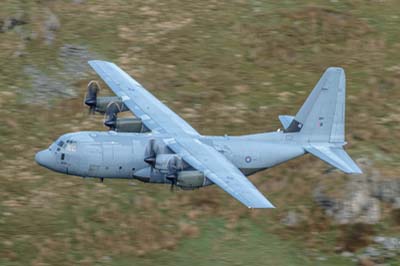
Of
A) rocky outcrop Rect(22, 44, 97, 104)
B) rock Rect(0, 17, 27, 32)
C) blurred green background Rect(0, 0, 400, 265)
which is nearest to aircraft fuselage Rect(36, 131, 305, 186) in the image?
blurred green background Rect(0, 0, 400, 265)

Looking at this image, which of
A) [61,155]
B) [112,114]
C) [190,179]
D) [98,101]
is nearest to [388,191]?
[190,179]

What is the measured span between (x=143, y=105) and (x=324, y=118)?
8.99m

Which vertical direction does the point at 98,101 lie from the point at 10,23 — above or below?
below

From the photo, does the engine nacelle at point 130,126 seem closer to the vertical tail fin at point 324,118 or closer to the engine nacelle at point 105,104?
the engine nacelle at point 105,104

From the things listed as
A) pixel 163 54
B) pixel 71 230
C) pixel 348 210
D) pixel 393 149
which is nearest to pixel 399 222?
pixel 348 210

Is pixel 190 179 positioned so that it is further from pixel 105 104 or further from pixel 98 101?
pixel 98 101

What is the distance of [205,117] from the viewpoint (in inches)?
2131

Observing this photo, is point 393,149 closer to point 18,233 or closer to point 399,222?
point 399,222

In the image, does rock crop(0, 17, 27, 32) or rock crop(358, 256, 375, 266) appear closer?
rock crop(358, 256, 375, 266)

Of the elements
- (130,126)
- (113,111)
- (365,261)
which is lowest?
(365,261)

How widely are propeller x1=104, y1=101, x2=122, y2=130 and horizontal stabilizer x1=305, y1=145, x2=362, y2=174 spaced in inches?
369

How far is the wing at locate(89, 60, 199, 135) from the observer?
147 ft

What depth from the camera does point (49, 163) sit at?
42812 mm

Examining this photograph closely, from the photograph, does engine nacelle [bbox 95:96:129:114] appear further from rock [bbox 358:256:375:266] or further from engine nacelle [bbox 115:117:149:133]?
rock [bbox 358:256:375:266]
